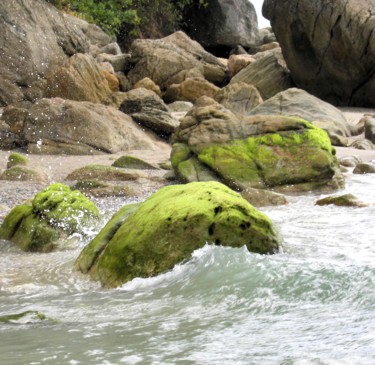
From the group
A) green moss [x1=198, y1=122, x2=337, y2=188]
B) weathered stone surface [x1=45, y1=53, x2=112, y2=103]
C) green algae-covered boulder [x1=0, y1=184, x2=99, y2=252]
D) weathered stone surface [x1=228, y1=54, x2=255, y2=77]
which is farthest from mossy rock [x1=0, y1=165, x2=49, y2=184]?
weathered stone surface [x1=228, y1=54, x2=255, y2=77]

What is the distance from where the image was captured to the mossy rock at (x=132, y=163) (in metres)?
11.6

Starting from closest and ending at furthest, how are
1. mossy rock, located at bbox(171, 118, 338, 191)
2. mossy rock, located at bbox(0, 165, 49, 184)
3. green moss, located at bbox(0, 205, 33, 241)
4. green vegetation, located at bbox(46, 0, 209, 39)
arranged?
green moss, located at bbox(0, 205, 33, 241) → mossy rock, located at bbox(171, 118, 338, 191) → mossy rock, located at bbox(0, 165, 49, 184) → green vegetation, located at bbox(46, 0, 209, 39)

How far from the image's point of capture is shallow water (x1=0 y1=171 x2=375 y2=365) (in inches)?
138

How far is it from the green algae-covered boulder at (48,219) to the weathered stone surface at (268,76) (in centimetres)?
1367

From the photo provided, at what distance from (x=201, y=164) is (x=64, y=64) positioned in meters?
6.69

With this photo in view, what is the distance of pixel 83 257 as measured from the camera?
5.98m

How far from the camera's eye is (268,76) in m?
20.9

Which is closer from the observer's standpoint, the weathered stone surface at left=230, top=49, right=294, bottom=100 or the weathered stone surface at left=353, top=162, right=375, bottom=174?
the weathered stone surface at left=353, top=162, right=375, bottom=174

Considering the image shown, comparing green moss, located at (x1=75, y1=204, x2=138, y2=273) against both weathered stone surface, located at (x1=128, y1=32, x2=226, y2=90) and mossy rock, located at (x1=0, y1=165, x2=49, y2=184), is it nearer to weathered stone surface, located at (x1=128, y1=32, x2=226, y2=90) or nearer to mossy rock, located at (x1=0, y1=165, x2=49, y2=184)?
mossy rock, located at (x1=0, y1=165, x2=49, y2=184)

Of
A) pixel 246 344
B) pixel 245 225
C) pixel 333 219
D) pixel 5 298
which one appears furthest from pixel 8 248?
pixel 246 344

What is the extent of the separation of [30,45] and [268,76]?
7283mm

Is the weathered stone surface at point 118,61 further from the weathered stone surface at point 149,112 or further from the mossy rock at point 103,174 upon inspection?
the mossy rock at point 103,174

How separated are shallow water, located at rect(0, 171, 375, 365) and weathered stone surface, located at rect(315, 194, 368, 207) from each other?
6.43 ft

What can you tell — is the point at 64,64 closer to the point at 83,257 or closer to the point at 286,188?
the point at 286,188
